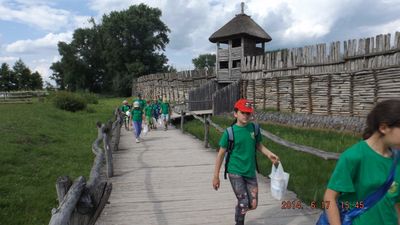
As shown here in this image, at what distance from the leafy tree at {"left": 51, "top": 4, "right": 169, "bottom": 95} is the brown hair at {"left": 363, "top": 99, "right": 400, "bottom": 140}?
6329 cm

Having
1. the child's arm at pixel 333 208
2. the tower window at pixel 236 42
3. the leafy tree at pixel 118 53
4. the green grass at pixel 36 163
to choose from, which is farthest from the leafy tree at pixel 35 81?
the child's arm at pixel 333 208

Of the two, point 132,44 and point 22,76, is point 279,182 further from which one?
point 22,76

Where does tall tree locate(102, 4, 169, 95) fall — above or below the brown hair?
above

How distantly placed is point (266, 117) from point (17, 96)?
1194 inches

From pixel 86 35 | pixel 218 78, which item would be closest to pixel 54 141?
pixel 218 78

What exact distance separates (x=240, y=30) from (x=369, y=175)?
2599 cm

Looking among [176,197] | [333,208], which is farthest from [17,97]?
[333,208]

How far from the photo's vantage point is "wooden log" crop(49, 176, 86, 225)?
2867mm

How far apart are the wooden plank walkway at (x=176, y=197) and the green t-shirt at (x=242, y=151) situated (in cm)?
115

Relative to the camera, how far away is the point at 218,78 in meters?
29.4

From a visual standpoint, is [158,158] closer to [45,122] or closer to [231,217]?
[231,217]

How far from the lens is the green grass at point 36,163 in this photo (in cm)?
712

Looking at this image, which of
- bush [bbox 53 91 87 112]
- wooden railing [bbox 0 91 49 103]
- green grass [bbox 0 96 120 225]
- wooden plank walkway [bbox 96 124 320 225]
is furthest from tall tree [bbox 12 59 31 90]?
wooden plank walkway [bbox 96 124 320 225]

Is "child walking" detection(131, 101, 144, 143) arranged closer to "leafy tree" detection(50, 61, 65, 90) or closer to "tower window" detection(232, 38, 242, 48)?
"tower window" detection(232, 38, 242, 48)
